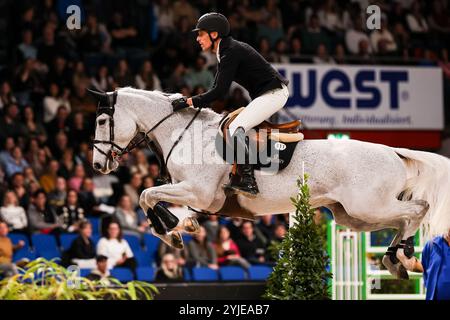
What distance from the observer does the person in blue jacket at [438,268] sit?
19.3 feet

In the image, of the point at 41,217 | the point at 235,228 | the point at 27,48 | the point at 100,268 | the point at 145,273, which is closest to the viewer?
the point at 100,268

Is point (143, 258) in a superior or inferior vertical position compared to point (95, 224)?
inferior

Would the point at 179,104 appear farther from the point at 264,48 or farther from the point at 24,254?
the point at 264,48

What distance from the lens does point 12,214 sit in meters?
10.4

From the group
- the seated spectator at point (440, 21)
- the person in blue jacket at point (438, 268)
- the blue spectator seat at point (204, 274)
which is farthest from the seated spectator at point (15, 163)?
the seated spectator at point (440, 21)

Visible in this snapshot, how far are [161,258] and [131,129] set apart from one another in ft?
13.8

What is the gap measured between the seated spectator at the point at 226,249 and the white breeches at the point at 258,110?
451 centimetres

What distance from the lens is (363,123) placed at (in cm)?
1338

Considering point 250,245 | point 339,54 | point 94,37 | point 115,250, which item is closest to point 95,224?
point 115,250

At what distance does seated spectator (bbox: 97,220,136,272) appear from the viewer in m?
10.1

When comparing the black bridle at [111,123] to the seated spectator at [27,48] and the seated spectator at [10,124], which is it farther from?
the seated spectator at [27,48]

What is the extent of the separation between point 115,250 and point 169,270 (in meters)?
0.66

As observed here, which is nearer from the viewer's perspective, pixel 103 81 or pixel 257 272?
pixel 257 272

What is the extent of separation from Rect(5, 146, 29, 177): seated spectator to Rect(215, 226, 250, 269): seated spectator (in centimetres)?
267
